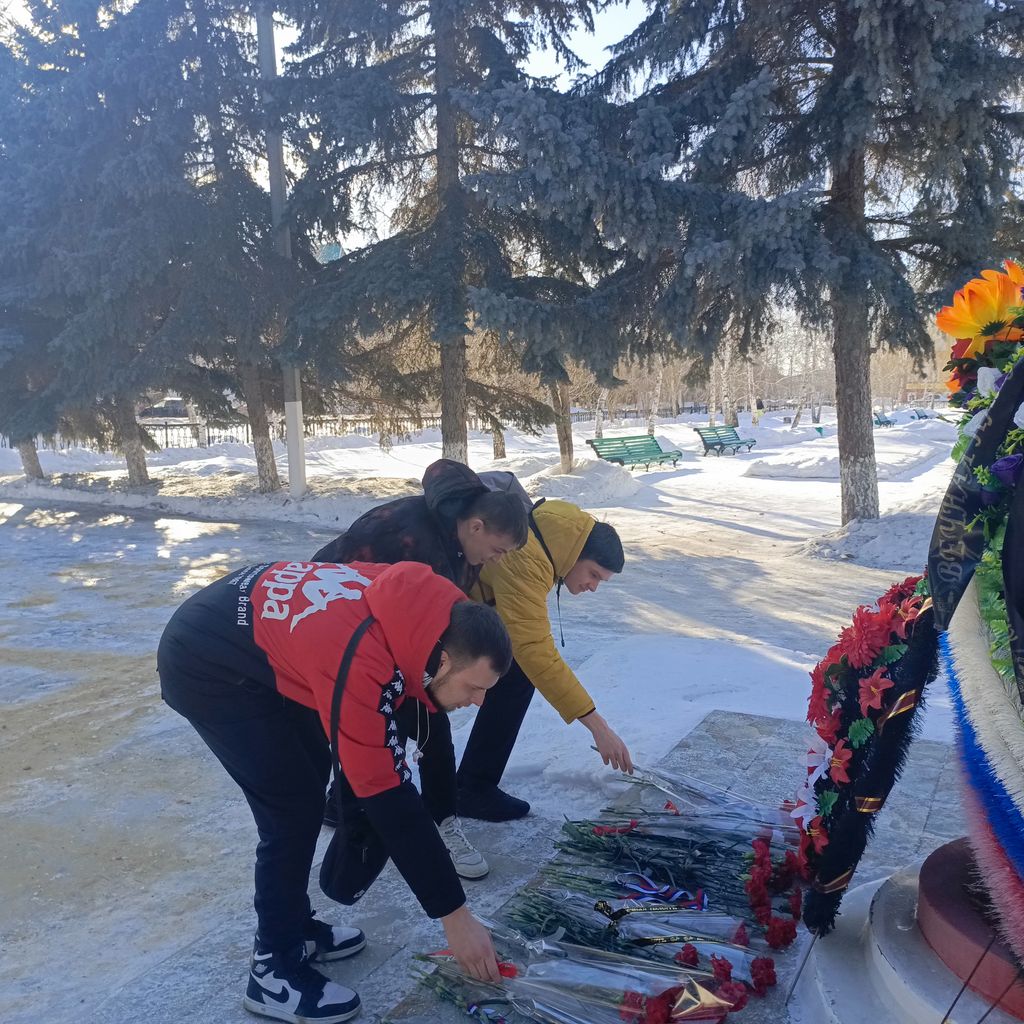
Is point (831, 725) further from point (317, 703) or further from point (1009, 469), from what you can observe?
point (317, 703)

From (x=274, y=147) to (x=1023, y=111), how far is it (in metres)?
11.0

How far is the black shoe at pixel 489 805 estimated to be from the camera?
354 cm

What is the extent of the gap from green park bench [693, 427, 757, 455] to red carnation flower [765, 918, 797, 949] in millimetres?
24484

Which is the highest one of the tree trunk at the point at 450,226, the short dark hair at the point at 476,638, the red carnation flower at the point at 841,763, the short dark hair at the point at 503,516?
the tree trunk at the point at 450,226

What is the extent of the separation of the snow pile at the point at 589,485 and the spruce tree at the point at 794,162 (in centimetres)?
538

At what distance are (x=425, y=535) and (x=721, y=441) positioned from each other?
2444 cm

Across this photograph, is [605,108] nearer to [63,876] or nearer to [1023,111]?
[1023,111]

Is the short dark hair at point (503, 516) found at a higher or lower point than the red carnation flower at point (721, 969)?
higher

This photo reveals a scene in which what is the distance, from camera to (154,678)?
6.02 meters

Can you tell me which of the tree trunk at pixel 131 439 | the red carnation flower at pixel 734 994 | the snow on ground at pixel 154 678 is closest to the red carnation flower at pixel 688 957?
the red carnation flower at pixel 734 994

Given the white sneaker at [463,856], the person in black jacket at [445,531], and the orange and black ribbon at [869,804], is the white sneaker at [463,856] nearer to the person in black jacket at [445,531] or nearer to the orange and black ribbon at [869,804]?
the person in black jacket at [445,531]

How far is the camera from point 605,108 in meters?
10.9

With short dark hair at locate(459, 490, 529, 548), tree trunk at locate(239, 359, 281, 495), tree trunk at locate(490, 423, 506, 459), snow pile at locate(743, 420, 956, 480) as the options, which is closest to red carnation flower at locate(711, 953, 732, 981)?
short dark hair at locate(459, 490, 529, 548)

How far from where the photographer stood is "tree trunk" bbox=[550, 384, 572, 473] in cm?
1818
